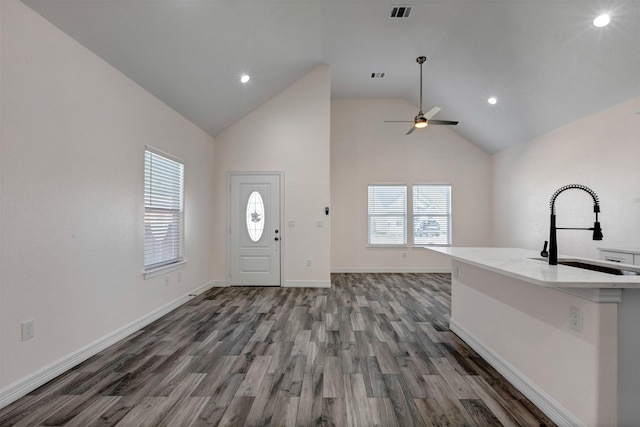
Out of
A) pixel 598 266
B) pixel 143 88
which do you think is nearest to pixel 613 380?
pixel 598 266

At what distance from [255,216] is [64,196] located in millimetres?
3173

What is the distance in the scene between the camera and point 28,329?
211 cm

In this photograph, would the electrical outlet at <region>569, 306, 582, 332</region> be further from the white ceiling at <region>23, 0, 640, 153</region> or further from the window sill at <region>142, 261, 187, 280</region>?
the window sill at <region>142, 261, 187, 280</region>

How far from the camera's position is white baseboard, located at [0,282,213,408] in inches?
78.3

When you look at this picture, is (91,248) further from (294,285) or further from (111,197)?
(294,285)

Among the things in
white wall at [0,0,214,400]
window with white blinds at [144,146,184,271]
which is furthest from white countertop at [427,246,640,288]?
window with white blinds at [144,146,184,271]

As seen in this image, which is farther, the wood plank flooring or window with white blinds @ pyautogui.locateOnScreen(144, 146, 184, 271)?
window with white blinds @ pyautogui.locateOnScreen(144, 146, 184, 271)

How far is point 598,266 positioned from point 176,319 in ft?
13.9

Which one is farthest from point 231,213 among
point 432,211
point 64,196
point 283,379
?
point 432,211

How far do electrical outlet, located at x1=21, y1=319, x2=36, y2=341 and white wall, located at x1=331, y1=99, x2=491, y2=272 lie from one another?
526 centimetres

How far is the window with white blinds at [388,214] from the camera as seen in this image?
6.86 m

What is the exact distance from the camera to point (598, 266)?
2131mm

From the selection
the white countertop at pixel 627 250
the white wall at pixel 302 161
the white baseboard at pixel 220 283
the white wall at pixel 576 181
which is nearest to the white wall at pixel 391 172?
the white wall at pixel 576 181

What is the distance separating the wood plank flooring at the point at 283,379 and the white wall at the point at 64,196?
347 millimetres
